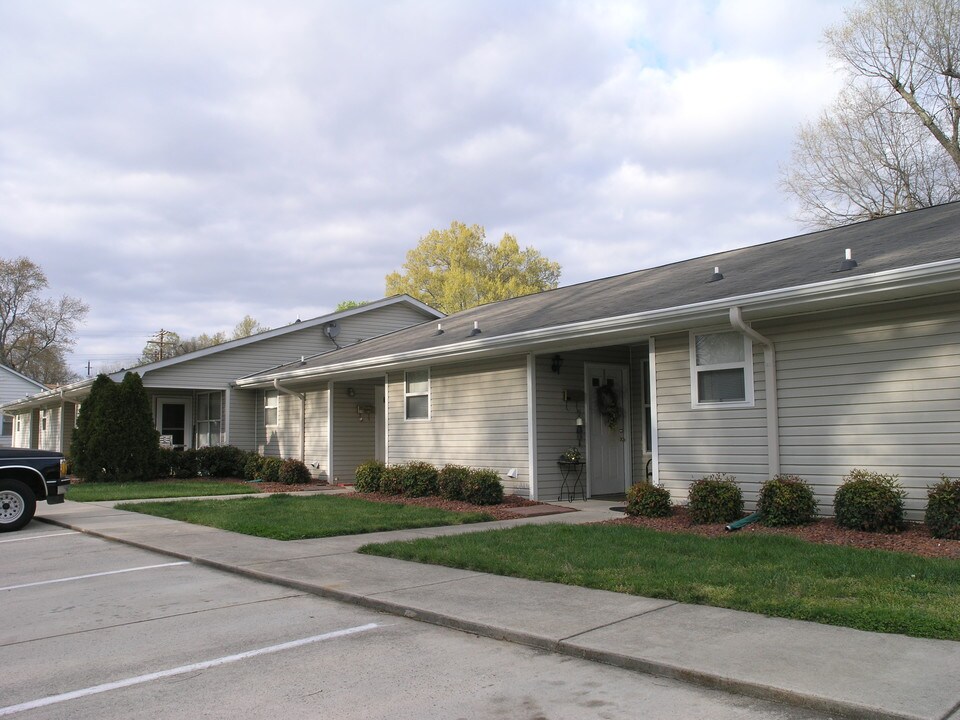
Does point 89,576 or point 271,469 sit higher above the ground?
point 271,469

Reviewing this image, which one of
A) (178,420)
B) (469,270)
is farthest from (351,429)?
(469,270)

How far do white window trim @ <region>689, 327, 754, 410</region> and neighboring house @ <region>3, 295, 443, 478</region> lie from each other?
13.7 metres

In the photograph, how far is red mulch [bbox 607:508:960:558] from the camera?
7.26 m

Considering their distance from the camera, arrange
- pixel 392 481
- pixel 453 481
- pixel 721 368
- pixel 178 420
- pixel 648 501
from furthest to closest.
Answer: pixel 178 420 < pixel 392 481 < pixel 453 481 < pixel 721 368 < pixel 648 501

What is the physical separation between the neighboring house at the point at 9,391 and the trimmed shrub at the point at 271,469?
27477 millimetres

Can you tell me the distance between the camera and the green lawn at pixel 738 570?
521cm

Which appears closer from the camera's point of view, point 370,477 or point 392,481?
point 392,481

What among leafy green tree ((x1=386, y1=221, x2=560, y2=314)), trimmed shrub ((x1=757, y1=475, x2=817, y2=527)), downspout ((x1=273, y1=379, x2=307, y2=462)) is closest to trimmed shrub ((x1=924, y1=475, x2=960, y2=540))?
trimmed shrub ((x1=757, y1=475, x2=817, y2=527))

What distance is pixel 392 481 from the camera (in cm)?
1429

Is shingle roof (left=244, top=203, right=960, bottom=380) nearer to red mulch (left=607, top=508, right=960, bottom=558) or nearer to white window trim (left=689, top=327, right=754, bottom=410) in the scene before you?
white window trim (left=689, top=327, right=754, bottom=410)

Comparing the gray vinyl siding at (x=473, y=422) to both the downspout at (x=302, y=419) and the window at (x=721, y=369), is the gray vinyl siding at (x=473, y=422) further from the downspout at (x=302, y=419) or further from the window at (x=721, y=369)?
the downspout at (x=302, y=419)

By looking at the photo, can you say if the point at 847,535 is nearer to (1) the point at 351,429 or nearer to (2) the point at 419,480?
(2) the point at 419,480

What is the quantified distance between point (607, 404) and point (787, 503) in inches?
197

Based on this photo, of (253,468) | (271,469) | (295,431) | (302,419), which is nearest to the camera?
(271,469)
